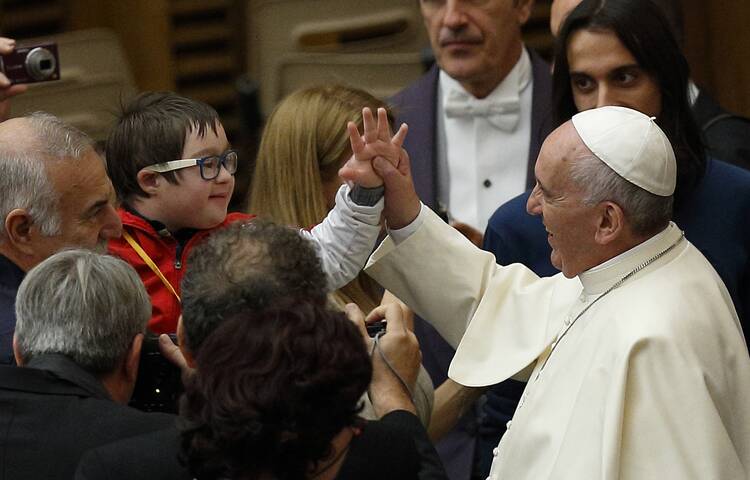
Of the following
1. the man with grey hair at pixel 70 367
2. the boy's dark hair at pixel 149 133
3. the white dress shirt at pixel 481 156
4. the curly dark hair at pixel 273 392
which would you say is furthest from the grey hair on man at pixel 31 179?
the white dress shirt at pixel 481 156

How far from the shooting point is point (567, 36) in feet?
12.7

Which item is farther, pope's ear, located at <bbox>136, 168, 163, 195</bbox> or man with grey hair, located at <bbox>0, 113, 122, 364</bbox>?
pope's ear, located at <bbox>136, 168, 163, 195</bbox>

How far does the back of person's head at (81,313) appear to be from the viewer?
2891 millimetres

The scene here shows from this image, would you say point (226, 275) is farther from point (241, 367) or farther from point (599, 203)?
point (599, 203)

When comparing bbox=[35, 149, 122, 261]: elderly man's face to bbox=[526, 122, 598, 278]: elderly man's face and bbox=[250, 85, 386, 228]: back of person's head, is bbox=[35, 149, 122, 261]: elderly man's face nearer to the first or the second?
bbox=[250, 85, 386, 228]: back of person's head

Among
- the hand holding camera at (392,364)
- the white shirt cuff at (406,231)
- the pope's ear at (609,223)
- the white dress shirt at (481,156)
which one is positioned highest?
the pope's ear at (609,223)

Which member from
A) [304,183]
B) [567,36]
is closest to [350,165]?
[304,183]

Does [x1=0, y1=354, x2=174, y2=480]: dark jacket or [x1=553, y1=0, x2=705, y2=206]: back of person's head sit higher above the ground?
[x1=553, y1=0, x2=705, y2=206]: back of person's head

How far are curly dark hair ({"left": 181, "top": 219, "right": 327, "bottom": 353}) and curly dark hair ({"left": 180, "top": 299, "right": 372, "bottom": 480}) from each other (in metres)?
0.17

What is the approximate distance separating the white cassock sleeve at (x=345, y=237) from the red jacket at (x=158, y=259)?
281 mm

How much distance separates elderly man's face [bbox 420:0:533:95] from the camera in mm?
4660

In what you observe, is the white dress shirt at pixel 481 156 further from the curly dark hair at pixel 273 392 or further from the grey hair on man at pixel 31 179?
the curly dark hair at pixel 273 392

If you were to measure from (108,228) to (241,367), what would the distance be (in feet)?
3.28

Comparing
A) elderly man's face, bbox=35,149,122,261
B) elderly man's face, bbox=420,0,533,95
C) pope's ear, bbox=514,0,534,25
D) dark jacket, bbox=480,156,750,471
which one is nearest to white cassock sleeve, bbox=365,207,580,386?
dark jacket, bbox=480,156,750,471
